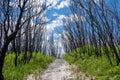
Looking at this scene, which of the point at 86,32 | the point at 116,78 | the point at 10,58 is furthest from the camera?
the point at 86,32

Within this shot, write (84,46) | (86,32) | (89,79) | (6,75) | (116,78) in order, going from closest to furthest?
(116,78) → (89,79) → (6,75) → (86,32) → (84,46)

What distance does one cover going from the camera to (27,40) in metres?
22.0

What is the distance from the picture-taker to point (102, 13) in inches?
493

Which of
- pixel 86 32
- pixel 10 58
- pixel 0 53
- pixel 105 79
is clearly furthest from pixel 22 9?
pixel 86 32

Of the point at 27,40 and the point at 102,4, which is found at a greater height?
the point at 102,4

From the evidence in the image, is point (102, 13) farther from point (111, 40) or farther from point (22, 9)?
A: point (22, 9)

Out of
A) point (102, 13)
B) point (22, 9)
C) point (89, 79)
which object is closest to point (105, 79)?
point (89, 79)

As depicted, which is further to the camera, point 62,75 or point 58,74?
point 58,74

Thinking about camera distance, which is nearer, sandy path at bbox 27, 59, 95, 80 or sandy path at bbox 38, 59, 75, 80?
sandy path at bbox 27, 59, 95, 80

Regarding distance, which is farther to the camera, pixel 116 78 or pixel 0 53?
pixel 0 53

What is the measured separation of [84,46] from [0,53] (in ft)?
57.7

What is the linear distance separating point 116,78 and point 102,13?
4.17 meters

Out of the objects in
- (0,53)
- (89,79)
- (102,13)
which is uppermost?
(102,13)

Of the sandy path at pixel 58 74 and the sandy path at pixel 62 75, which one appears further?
the sandy path at pixel 58 74
